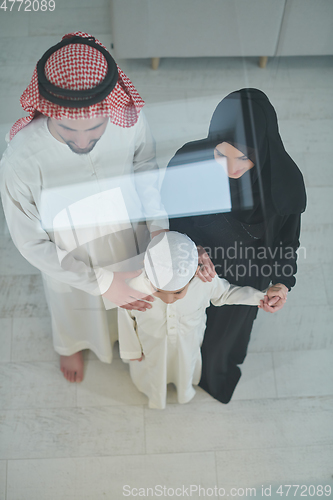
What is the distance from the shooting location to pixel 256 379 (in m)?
1.63

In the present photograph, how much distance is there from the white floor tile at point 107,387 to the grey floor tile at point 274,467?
0.37 metres

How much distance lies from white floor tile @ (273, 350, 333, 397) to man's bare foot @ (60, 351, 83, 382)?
0.75 metres

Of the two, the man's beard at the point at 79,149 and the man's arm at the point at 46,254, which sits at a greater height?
the man's beard at the point at 79,149

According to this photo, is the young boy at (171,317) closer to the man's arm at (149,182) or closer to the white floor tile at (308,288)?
the man's arm at (149,182)

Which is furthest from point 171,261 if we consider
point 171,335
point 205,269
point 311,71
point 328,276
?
point 328,276

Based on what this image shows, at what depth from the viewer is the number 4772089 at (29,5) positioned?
3.50ft

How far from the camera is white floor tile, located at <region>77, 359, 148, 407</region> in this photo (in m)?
1.59

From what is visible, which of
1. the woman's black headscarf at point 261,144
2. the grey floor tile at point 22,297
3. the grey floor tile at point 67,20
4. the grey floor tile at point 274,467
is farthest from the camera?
the grey floor tile at point 22,297

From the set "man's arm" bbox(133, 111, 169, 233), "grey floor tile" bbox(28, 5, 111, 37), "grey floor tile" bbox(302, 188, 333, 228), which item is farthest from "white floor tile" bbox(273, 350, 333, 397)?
"grey floor tile" bbox(28, 5, 111, 37)

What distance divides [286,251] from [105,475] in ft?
3.18

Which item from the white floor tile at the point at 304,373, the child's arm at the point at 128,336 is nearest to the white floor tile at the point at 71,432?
the child's arm at the point at 128,336

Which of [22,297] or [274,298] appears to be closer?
[274,298]

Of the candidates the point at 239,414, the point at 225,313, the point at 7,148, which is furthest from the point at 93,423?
the point at 7,148

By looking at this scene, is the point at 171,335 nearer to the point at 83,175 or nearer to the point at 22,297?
the point at 83,175
